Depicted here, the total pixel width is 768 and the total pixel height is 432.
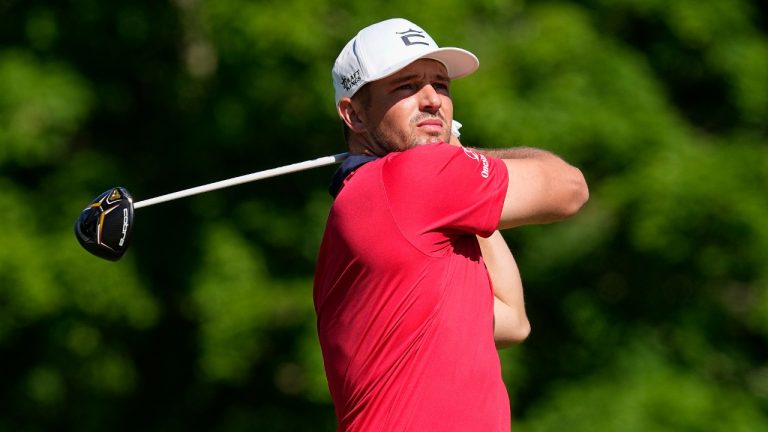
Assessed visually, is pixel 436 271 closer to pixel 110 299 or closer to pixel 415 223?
pixel 415 223

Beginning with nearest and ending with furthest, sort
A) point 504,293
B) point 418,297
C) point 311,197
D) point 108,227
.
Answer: point 418,297
point 108,227
point 504,293
point 311,197

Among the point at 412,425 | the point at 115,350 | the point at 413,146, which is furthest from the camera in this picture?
the point at 115,350

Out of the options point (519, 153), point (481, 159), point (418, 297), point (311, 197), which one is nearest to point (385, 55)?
point (481, 159)

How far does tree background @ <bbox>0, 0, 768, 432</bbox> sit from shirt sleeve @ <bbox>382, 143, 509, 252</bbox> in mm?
4126

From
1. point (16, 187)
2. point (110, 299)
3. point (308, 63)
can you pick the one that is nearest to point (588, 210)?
point (308, 63)

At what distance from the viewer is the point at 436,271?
3.42m

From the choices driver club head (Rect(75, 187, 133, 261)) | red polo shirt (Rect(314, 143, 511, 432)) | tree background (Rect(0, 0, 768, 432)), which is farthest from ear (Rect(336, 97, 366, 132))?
tree background (Rect(0, 0, 768, 432))

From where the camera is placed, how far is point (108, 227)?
3.78 meters

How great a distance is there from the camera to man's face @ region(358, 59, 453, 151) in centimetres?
361

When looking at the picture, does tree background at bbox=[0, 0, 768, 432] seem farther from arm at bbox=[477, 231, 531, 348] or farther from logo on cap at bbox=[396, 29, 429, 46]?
logo on cap at bbox=[396, 29, 429, 46]

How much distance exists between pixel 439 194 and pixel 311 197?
16.7 feet

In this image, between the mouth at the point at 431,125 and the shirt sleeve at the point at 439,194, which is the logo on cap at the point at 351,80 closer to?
the mouth at the point at 431,125

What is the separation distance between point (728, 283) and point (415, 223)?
17.7ft

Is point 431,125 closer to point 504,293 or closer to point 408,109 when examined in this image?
point 408,109
